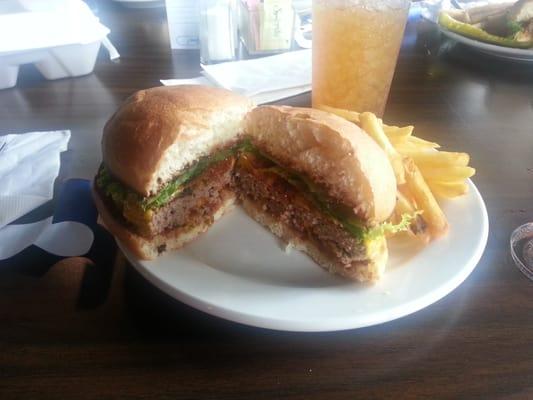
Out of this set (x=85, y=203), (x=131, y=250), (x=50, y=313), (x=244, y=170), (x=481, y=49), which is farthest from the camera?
(x=481, y=49)

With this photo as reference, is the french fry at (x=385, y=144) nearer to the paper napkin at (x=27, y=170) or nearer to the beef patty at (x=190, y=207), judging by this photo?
the beef patty at (x=190, y=207)

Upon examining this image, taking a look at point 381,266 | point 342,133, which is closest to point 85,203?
point 342,133

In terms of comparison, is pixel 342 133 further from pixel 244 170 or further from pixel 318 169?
pixel 244 170

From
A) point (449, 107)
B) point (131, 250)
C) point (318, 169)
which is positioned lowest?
point (449, 107)

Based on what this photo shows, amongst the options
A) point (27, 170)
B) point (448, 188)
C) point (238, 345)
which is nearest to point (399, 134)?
point (448, 188)

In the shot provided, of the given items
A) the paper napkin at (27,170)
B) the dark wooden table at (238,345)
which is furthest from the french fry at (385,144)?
the paper napkin at (27,170)

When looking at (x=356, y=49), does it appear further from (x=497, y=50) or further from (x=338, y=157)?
(x=497, y=50)
